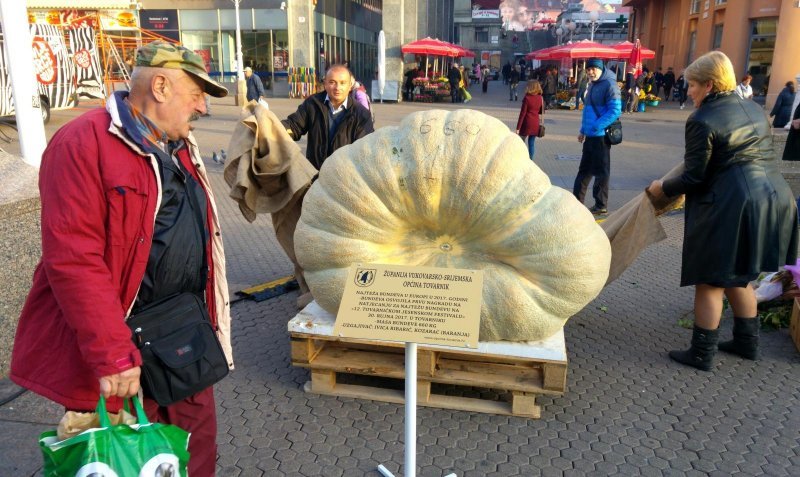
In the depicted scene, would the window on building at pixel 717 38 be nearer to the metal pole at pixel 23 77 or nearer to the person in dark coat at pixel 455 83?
the person in dark coat at pixel 455 83

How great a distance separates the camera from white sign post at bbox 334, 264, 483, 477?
221 cm

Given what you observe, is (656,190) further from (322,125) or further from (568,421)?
(322,125)

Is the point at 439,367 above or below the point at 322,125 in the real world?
below

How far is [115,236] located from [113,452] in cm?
68

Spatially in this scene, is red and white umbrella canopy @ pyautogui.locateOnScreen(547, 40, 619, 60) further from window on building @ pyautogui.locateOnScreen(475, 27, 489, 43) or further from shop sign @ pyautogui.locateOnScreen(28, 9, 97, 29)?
window on building @ pyautogui.locateOnScreen(475, 27, 489, 43)

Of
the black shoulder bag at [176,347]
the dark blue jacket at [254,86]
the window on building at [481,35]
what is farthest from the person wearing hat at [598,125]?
the window on building at [481,35]

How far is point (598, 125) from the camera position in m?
7.70

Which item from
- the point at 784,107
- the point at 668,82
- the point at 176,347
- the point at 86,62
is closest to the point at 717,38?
the point at 668,82

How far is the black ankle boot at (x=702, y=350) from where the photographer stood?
399 centimetres

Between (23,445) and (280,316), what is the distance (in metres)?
2.08

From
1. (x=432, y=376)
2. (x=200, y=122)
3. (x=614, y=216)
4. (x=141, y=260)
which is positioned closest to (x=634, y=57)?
(x=200, y=122)

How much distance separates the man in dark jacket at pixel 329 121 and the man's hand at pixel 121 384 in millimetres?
3123

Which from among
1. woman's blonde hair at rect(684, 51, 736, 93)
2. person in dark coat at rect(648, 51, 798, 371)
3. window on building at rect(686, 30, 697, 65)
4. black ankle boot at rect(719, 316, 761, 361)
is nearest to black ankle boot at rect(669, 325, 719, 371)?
person in dark coat at rect(648, 51, 798, 371)

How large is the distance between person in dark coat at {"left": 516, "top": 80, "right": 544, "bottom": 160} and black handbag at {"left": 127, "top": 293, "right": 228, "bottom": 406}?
8770mm
